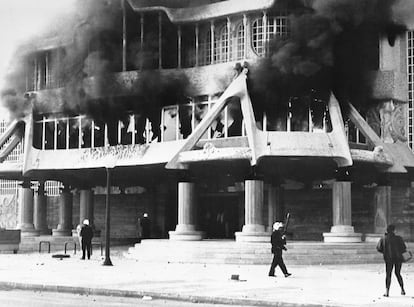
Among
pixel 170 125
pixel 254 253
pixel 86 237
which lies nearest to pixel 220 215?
pixel 170 125

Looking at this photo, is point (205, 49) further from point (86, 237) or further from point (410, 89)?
point (86, 237)

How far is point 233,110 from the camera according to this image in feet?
130

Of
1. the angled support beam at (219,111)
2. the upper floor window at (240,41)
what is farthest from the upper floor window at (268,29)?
the angled support beam at (219,111)

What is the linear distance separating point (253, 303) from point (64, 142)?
2935 cm

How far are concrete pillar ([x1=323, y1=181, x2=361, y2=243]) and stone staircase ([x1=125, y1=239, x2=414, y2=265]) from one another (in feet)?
2.99

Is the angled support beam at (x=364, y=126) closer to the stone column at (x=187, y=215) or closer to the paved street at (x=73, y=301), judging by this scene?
the stone column at (x=187, y=215)

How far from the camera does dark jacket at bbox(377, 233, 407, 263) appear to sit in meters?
20.0

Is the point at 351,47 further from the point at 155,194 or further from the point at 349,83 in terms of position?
the point at 155,194

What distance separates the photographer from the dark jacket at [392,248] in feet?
65.5

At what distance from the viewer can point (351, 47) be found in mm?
39781

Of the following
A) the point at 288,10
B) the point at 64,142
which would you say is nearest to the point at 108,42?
the point at 64,142

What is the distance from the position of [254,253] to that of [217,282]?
10.2 meters

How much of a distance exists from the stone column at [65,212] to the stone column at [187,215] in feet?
49.8

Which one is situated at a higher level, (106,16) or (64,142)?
(106,16)
